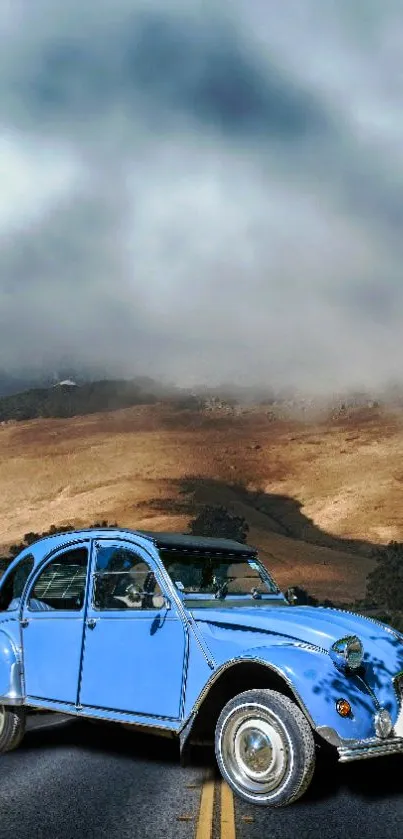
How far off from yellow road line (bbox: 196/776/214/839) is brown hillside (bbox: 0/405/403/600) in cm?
4480

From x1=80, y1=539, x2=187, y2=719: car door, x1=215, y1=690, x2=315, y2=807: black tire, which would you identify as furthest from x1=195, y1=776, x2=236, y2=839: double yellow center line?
x1=80, y1=539, x2=187, y2=719: car door

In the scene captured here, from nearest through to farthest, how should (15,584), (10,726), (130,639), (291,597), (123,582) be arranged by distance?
1. (130,639)
2. (123,582)
3. (10,726)
4. (291,597)
5. (15,584)

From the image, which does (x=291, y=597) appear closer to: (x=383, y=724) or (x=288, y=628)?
(x=288, y=628)

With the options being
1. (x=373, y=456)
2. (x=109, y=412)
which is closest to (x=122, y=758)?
(x=373, y=456)

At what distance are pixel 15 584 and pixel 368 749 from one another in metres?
4.27

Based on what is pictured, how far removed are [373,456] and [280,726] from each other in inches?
3138

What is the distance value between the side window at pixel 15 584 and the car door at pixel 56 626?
0.23 metres

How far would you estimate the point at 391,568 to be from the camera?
45.3 meters

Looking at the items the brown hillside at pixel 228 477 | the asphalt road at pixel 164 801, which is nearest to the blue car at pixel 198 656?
the asphalt road at pixel 164 801

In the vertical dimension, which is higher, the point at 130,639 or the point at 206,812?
the point at 130,639

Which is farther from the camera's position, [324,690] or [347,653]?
[347,653]

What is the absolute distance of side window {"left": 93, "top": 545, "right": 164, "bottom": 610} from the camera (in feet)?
21.1

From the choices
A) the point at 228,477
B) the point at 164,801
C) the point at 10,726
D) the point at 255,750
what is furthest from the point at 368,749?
the point at 228,477

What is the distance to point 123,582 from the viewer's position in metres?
6.74
